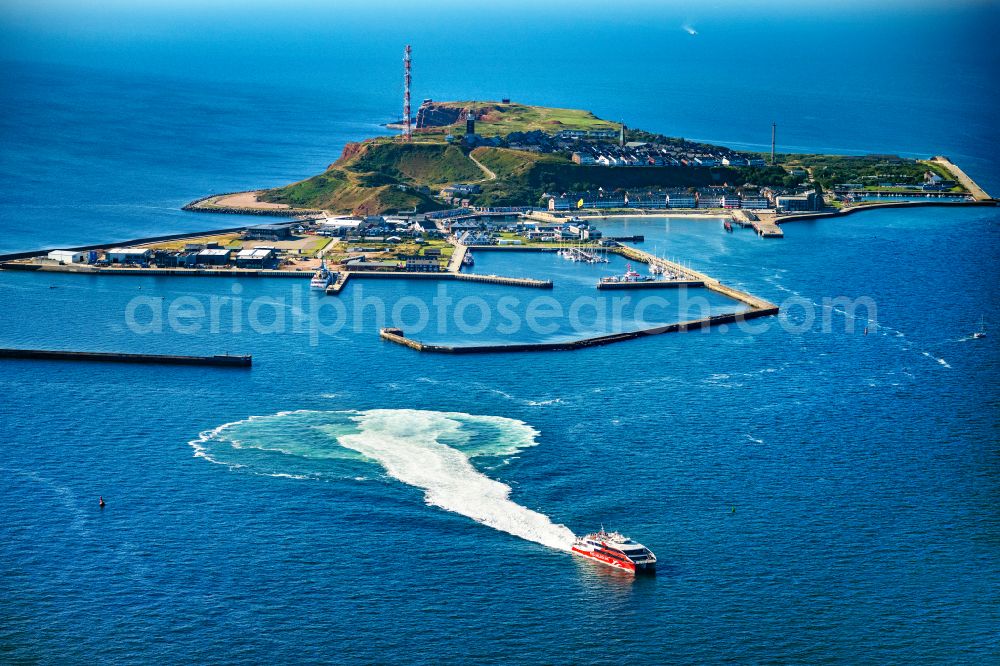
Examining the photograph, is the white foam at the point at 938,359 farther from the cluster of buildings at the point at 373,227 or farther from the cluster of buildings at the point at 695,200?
the cluster of buildings at the point at 695,200

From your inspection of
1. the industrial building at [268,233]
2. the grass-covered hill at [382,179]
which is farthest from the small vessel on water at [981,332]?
the grass-covered hill at [382,179]

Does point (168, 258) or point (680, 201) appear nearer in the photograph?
point (168, 258)

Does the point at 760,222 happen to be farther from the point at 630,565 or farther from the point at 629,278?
the point at 630,565

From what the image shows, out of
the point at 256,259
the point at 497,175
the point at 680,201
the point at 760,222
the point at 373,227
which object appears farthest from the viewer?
the point at 497,175

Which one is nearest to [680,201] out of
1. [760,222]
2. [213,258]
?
[760,222]

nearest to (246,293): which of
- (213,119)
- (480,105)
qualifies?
(480,105)

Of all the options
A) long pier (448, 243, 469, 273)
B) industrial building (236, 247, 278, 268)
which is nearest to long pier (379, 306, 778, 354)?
long pier (448, 243, 469, 273)
